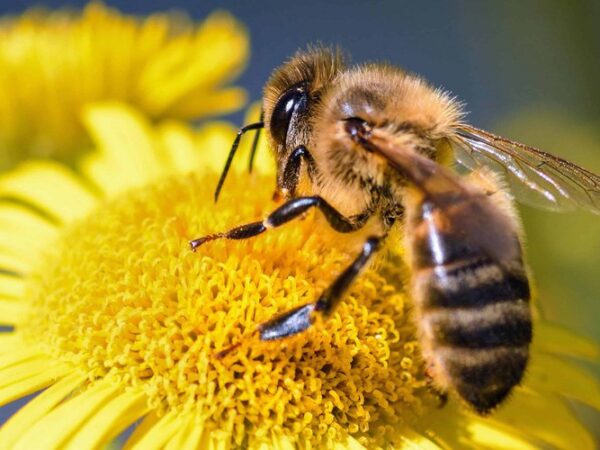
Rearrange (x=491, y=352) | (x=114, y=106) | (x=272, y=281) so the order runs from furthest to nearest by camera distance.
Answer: (x=114, y=106)
(x=272, y=281)
(x=491, y=352)

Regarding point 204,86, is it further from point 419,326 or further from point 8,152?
point 419,326

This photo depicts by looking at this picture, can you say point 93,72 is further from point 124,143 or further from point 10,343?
point 10,343

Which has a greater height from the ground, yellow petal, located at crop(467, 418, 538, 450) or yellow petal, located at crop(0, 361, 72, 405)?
yellow petal, located at crop(0, 361, 72, 405)

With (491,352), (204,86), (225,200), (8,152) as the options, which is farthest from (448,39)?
(491,352)

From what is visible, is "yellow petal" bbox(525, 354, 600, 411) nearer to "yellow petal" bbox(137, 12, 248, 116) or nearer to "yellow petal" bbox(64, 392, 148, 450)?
"yellow petal" bbox(64, 392, 148, 450)

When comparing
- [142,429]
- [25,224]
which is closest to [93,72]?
[25,224]

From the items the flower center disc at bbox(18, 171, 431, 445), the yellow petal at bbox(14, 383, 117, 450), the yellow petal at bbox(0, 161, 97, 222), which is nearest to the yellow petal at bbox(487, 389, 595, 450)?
the flower center disc at bbox(18, 171, 431, 445)

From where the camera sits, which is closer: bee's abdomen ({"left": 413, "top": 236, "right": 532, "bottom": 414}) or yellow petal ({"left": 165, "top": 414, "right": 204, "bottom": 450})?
bee's abdomen ({"left": 413, "top": 236, "right": 532, "bottom": 414})
